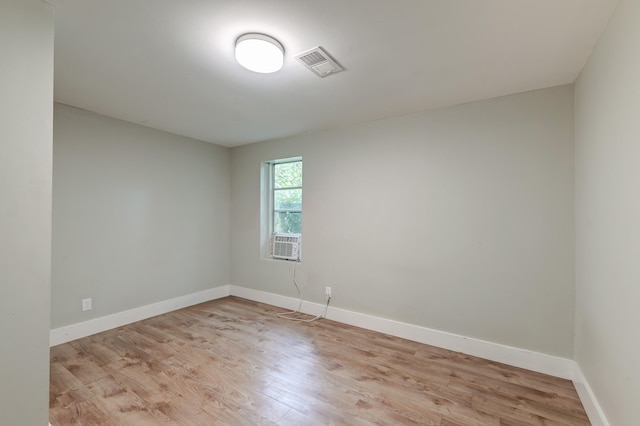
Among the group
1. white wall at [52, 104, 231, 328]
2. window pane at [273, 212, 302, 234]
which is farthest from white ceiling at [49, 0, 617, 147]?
window pane at [273, 212, 302, 234]

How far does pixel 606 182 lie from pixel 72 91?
4.17 metres

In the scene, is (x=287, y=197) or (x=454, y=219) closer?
(x=454, y=219)

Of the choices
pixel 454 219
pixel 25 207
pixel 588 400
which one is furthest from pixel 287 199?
pixel 588 400

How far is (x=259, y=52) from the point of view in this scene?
1771 mm

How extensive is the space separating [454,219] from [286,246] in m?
2.29

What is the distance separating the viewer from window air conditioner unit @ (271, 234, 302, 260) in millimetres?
3936

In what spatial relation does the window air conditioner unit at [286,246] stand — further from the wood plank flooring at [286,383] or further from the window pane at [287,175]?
the wood plank flooring at [286,383]

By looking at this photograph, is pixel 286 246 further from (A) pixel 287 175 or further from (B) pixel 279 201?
(A) pixel 287 175

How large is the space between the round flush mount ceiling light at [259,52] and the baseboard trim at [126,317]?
283cm

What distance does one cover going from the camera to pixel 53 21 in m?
1.50

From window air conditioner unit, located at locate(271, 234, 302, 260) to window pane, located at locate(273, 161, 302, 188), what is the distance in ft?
2.57

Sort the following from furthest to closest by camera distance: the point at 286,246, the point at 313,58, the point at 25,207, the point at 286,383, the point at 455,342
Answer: the point at 286,246 → the point at 455,342 → the point at 286,383 → the point at 313,58 → the point at 25,207

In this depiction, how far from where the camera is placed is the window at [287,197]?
→ 409cm

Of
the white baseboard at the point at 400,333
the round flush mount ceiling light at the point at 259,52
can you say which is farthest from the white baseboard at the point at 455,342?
the round flush mount ceiling light at the point at 259,52
